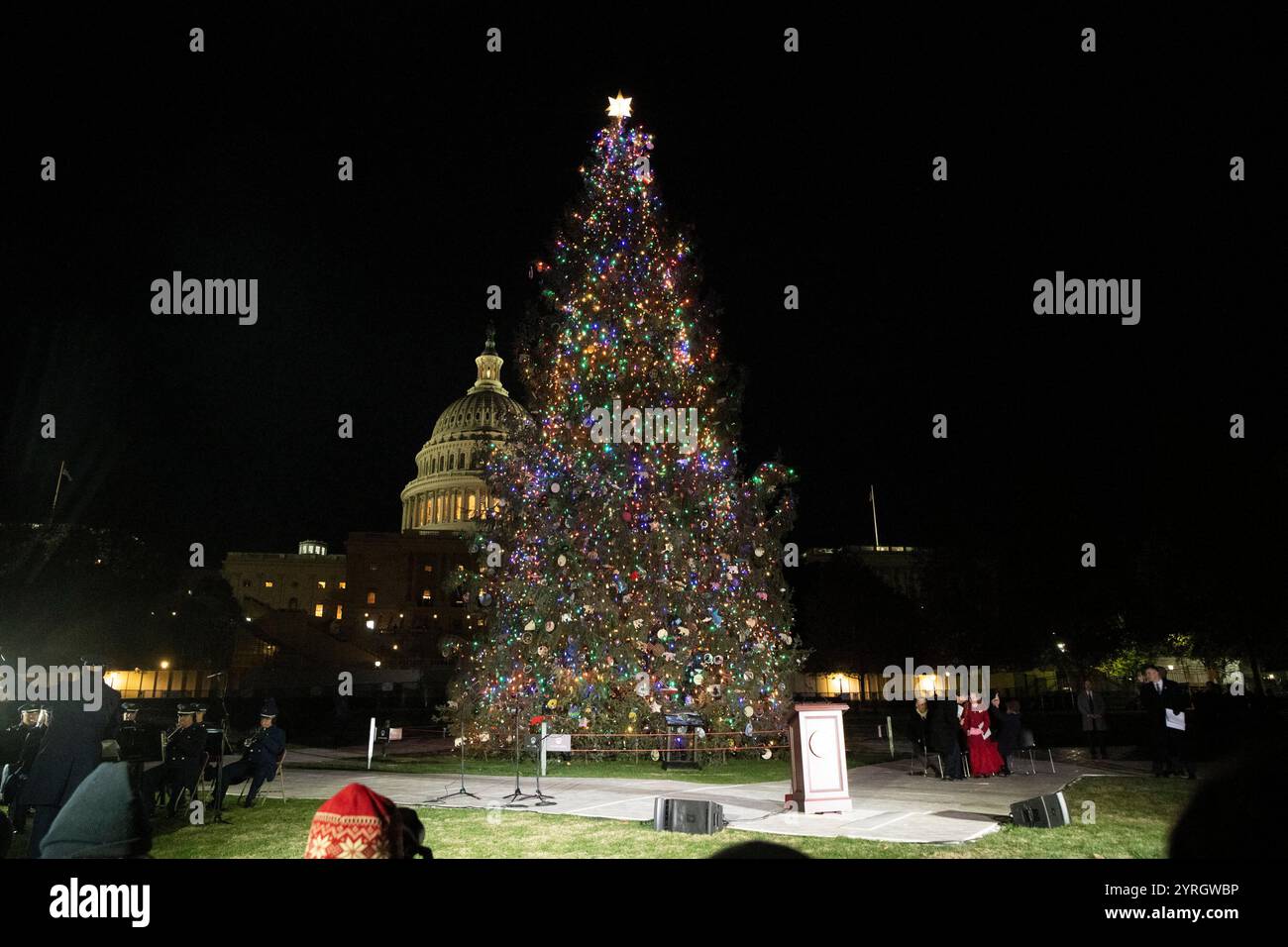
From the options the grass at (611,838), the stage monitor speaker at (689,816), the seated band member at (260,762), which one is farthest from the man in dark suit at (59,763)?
the stage monitor speaker at (689,816)

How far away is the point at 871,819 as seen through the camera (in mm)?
10500

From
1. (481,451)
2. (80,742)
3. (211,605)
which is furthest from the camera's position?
(211,605)

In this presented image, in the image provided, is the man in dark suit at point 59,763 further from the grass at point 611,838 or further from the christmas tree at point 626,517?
the christmas tree at point 626,517

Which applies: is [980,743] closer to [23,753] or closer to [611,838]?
[611,838]

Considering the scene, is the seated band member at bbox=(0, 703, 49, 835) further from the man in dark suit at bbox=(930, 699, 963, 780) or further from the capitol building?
the capitol building

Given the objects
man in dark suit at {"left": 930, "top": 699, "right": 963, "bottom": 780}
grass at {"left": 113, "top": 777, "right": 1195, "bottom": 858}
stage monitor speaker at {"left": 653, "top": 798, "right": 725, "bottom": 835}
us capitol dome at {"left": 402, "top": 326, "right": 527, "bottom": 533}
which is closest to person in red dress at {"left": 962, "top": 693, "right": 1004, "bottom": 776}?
man in dark suit at {"left": 930, "top": 699, "right": 963, "bottom": 780}

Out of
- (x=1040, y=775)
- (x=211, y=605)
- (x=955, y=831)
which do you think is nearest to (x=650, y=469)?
(x=1040, y=775)

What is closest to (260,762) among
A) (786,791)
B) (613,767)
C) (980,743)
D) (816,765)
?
(613,767)

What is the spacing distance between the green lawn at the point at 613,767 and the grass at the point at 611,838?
6.18 metres

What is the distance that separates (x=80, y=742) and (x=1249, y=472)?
38.4 meters

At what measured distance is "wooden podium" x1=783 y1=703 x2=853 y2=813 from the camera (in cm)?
1096

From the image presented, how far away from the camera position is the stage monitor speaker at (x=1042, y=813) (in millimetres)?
9617

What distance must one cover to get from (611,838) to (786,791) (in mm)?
5721
